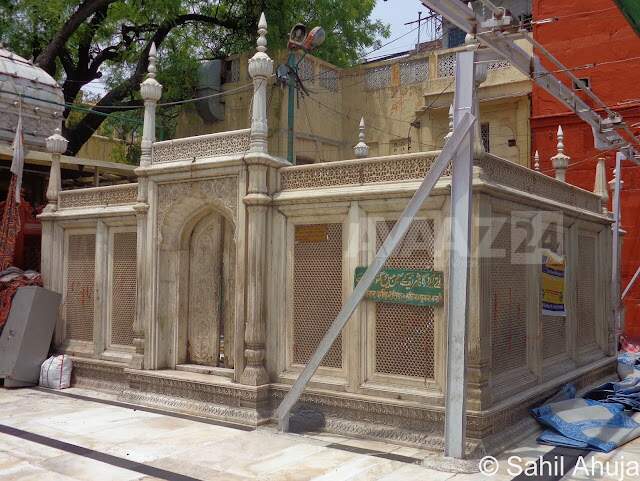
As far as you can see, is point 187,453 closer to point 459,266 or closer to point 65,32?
point 459,266

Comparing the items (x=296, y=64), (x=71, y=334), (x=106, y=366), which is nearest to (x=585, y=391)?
(x=106, y=366)

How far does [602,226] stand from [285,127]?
25.3 feet

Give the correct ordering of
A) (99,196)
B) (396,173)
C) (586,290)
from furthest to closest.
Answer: (99,196) < (586,290) < (396,173)

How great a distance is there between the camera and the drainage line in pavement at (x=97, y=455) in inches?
219

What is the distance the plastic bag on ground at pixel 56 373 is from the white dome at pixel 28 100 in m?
5.15

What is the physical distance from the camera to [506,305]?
23.2 ft

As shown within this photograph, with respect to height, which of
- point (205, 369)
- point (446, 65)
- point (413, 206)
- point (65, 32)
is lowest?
point (205, 369)

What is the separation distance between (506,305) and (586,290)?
315 centimetres

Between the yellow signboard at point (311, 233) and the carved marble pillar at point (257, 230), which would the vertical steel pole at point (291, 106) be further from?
the yellow signboard at point (311, 233)

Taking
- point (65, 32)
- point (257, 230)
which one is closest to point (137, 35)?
point (65, 32)

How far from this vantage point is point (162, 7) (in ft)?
54.9

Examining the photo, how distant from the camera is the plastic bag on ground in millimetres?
9602

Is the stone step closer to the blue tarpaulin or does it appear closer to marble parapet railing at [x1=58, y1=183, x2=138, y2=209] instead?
marble parapet railing at [x1=58, y1=183, x2=138, y2=209]

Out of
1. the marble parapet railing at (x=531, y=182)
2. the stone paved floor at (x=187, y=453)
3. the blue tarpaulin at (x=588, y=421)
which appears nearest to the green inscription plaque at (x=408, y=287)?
the marble parapet railing at (x=531, y=182)
